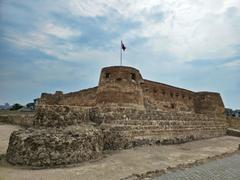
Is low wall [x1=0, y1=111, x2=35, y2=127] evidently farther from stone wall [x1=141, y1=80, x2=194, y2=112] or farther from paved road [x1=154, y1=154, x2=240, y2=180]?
paved road [x1=154, y1=154, x2=240, y2=180]

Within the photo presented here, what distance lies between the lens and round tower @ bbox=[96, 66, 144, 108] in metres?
11.2

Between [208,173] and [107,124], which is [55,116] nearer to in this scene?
[107,124]

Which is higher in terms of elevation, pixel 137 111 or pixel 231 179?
pixel 137 111

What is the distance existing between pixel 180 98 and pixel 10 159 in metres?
14.5

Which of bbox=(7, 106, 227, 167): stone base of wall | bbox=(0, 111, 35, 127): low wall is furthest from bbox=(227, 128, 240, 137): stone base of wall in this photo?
bbox=(0, 111, 35, 127): low wall

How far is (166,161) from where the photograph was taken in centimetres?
729

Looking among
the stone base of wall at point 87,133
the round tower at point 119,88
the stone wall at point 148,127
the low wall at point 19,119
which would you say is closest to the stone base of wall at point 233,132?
the stone wall at point 148,127

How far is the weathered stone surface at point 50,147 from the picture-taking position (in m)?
6.55

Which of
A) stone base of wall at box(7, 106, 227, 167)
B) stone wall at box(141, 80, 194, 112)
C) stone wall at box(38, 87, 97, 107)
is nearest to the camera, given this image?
stone base of wall at box(7, 106, 227, 167)

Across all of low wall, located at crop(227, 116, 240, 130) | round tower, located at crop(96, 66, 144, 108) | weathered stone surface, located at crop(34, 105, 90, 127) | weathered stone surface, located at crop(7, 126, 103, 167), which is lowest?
weathered stone surface, located at crop(7, 126, 103, 167)

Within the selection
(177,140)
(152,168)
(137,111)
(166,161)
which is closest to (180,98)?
(177,140)

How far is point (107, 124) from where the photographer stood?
938 cm

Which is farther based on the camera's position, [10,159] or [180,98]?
[180,98]

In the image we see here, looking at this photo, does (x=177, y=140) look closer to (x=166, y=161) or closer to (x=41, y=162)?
(x=166, y=161)
